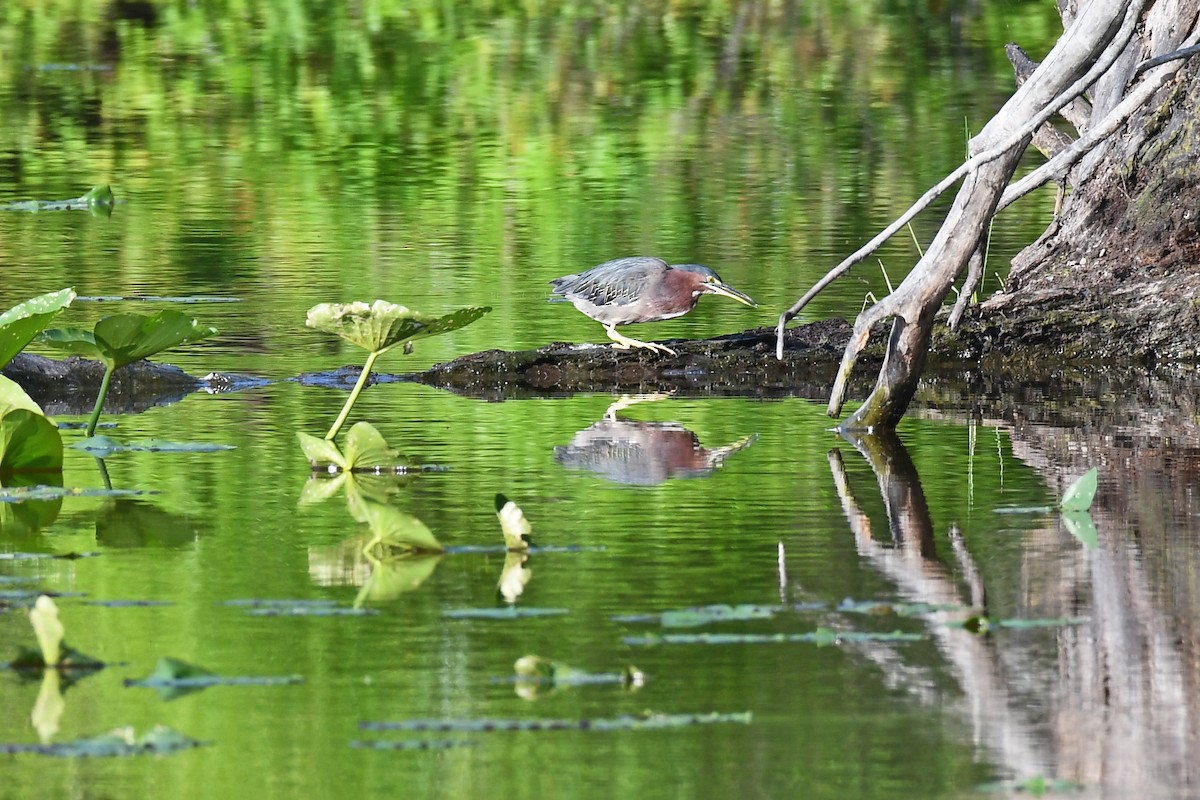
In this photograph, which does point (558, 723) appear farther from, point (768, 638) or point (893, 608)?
point (893, 608)

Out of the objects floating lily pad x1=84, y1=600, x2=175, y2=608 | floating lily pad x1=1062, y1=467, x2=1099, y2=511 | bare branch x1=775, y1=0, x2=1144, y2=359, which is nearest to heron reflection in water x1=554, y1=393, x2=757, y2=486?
bare branch x1=775, y1=0, x2=1144, y2=359

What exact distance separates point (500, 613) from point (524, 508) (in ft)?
4.34

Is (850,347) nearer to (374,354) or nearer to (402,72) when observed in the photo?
(374,354)

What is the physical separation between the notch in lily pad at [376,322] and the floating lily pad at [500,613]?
1.70 meters

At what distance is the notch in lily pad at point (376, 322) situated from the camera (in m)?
6.70

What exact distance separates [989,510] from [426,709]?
2449mm

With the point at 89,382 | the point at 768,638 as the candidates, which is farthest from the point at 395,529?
the point at 89,382

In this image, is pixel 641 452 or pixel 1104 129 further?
pixel 641 452

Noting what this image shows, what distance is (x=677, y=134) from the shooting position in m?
17.8

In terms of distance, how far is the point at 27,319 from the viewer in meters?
6.75

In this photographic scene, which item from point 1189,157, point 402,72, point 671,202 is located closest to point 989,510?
point 1189,157

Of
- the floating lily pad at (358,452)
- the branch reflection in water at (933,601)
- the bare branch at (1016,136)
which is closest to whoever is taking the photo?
the branch reflection in water at (933,601)

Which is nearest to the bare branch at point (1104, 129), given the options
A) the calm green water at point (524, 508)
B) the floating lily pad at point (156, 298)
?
the calm green water at point (524, 508)

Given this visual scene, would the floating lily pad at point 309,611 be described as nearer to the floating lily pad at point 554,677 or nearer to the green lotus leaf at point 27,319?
the floating lily pad at point 554,677
